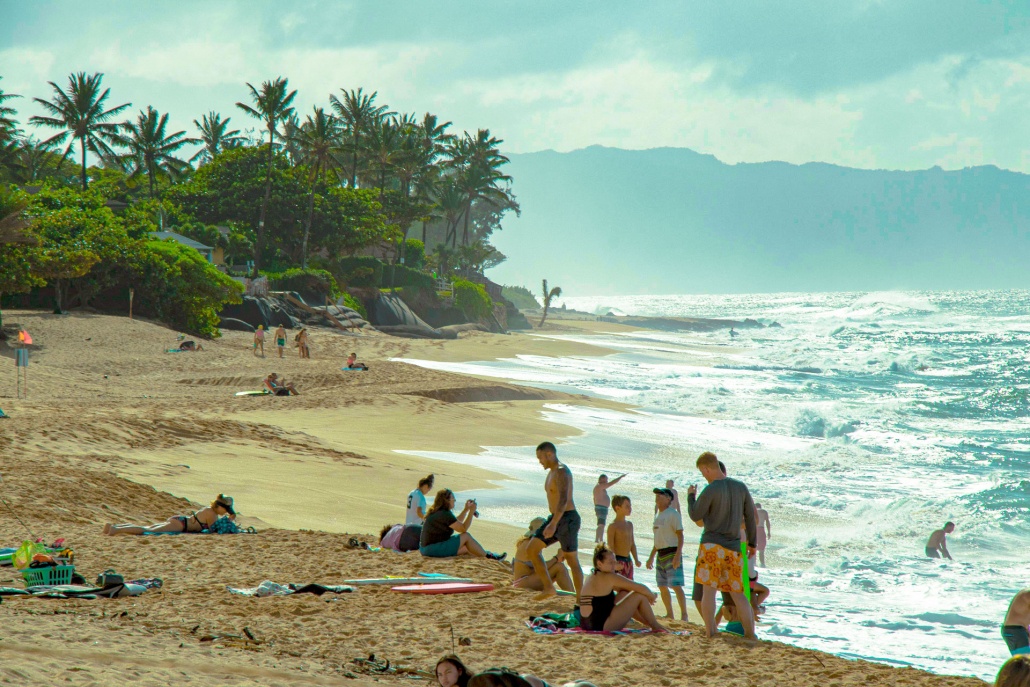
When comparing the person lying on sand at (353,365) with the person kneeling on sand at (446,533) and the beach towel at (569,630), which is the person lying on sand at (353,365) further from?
the beach towel at (569,630)

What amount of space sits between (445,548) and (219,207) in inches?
1871

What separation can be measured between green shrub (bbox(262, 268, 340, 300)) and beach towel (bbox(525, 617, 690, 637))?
3961cm

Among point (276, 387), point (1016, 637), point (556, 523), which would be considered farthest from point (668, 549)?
point (276, 387)

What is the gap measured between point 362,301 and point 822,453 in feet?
109

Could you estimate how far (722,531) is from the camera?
6.55 metres

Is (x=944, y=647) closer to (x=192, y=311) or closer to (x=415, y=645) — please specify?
(x=415, y=645)

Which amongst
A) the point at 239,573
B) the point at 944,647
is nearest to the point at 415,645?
the point at 239,573

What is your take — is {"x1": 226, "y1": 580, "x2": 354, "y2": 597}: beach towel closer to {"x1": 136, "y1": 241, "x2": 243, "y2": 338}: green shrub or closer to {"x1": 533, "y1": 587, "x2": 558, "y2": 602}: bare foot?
{"x1": 533, "y1": 587, "x2": 558, "y2": 602}: bare foot

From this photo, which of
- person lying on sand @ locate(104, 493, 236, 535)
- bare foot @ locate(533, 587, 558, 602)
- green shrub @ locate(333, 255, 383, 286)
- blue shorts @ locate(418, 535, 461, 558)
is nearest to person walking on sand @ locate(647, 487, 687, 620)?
bare foot @ locate(533, 587, 558, 602)

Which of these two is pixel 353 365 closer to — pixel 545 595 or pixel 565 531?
pixel 545 595

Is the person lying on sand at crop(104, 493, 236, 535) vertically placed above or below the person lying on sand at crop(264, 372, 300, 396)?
below

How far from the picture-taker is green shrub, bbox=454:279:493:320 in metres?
62.2

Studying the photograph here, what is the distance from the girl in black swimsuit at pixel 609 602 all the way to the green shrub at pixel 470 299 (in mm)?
54955

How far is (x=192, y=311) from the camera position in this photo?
33.8m
